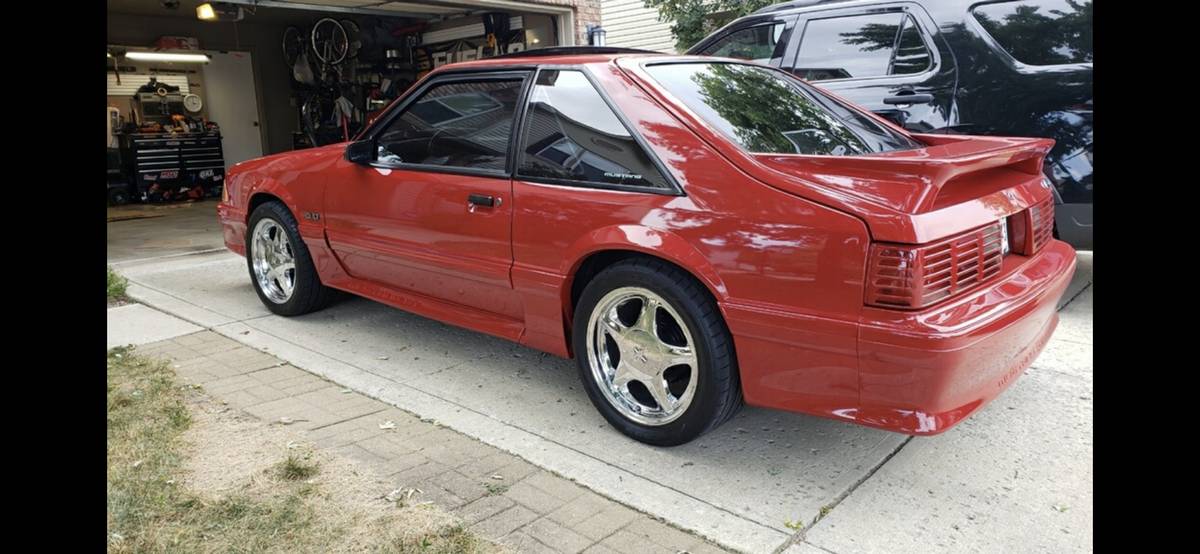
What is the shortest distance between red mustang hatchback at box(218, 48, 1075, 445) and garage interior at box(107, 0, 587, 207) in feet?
24.4

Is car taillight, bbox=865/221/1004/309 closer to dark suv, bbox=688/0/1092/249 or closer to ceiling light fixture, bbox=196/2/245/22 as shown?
dark suv, bbox=688/0/1092/249

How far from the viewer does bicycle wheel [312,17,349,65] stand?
1318 cm

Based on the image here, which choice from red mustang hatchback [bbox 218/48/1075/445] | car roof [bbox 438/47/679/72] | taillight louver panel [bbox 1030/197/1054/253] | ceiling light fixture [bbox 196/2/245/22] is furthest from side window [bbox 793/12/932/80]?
ceiling light fixture [bbox 196/2/245/22]

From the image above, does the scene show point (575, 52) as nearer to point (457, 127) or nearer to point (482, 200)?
point (457, 127)

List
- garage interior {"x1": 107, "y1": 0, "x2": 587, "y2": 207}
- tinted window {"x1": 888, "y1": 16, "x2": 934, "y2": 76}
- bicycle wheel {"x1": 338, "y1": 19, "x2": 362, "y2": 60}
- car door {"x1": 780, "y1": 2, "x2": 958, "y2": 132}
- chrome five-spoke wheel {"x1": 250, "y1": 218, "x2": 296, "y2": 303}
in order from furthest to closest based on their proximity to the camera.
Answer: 1. bicycle wheel {"x1": 338, "y1": 19, "x2": 362, "y2": 60}
2. garage interior {"x1": 107, "y1": 0, "x2": 587, "y2": 207}
3. tinted window {"x1": 888, "y1": 16, "x2": 934, "y2": 76}
4. car door {"x1": 780, "y1": 2, "x2": 958, "y2": 132}
5. chrome five-spoke wheel {"x1": 250, "y1": 218, "x2": 296, "y2": 303}

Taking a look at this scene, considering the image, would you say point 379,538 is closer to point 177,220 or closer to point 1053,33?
point 1053,33

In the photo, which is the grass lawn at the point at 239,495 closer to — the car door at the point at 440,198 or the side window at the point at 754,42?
the car door at the point at 440,198

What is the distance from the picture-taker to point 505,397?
383 centimetres

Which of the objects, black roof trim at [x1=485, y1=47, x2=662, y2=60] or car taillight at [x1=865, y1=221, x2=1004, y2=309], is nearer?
car taillight at [x1=865, y1=221, x2=1004, y2=309]

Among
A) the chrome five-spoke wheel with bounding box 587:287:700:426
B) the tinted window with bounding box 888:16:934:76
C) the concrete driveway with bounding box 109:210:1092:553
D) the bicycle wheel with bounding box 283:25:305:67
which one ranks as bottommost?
the concrete driveway with bounding box 109:210:1092:553

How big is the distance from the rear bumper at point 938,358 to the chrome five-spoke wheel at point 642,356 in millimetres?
677

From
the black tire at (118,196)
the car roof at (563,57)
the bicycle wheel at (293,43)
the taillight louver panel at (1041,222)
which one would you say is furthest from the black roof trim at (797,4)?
the black tire at (118,196)

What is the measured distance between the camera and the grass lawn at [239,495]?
2.56m
